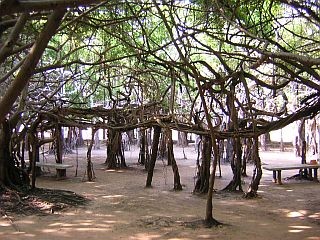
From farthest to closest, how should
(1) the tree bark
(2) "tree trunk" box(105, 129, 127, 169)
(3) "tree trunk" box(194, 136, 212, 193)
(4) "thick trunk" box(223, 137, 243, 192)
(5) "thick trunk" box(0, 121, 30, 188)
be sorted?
(2) "tree trunk" box(105, 129, 127, 169) → (4) "thick trunk" box(223, 137, 243, 192) → (3) "tree trunk" box(194, 136, 212, 193) → (5) "thick trunk" box(0, 121, 30, 188) → (1) the tree bark

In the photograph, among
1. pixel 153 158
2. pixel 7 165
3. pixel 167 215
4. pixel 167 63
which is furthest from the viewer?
pixel 153 158

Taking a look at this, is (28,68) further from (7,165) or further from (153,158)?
(153,158)

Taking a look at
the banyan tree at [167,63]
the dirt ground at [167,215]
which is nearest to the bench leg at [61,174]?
the dirt ground at [167,215]

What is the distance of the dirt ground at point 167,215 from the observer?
19.2ft

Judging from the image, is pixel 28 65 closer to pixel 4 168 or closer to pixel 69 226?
pixel 69 226

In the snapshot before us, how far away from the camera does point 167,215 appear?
7.04 metres

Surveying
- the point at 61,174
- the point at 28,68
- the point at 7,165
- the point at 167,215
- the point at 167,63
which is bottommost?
the point at 167,215

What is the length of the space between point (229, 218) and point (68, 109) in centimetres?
447

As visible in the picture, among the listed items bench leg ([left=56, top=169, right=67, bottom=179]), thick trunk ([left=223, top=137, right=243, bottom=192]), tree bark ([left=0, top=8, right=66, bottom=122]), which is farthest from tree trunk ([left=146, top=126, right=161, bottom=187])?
tree bark ([left=0, top=8, right=66, bottom=122])

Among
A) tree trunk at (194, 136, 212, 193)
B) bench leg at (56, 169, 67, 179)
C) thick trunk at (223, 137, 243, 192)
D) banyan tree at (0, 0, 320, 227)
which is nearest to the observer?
banyan tree at (0, 0, 320, 227)

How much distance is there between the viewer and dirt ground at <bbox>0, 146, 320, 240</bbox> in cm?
586

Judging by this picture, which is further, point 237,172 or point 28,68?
point 237,172

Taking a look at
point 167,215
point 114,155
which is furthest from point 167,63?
point 114,155

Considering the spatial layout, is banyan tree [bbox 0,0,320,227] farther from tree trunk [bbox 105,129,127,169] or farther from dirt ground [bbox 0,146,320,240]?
dirt ground [bbox 0,146,320,240]
